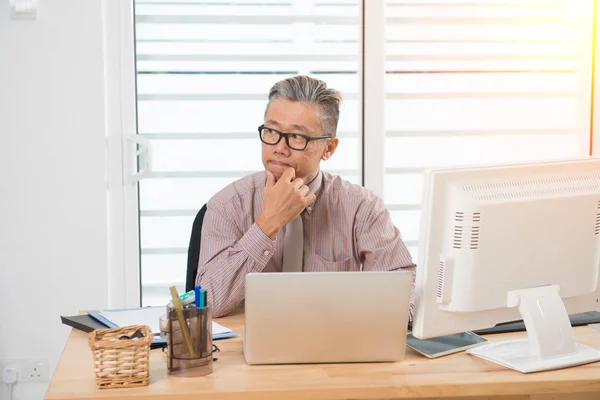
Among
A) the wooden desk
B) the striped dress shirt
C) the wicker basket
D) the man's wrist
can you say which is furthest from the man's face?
the wicker basket

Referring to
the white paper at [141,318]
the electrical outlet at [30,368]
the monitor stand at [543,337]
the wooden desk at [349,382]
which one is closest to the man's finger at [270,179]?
the white paper at [141,318]

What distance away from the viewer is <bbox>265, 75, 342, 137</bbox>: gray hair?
2125mm

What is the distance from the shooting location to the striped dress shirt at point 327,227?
6.80ft

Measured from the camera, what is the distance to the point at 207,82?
307 centimetres

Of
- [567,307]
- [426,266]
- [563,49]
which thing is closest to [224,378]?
[426,266]

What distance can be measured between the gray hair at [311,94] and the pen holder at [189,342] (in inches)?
34.3

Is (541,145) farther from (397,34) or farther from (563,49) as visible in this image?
(397,34)

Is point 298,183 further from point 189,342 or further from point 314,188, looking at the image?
point 189,342

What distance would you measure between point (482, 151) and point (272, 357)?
2.01 meters

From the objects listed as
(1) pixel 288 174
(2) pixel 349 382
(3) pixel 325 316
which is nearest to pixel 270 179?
(1) pixel 288 174

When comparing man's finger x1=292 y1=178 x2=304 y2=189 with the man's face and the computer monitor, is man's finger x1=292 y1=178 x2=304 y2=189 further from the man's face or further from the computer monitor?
the computer monitor

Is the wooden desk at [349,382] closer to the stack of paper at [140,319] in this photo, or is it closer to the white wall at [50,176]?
the stack of paper at [140,319]

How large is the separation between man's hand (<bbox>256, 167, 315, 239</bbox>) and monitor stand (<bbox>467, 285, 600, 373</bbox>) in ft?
2.00

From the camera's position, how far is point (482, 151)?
3.23 metres
